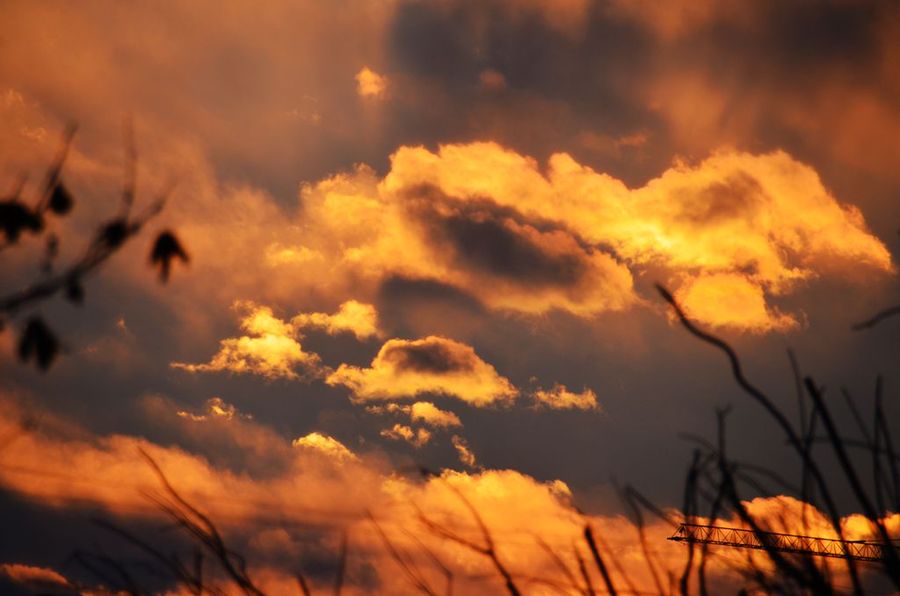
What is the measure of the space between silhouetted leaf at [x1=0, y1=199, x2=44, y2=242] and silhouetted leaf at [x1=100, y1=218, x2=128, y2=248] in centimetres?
53

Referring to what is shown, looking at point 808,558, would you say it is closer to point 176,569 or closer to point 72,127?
point 176,569

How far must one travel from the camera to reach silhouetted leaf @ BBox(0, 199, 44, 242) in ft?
18.1

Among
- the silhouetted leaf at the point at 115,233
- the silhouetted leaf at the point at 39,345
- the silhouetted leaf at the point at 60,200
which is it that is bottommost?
the silhouetted leaf at the point at 39,345

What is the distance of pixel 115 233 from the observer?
212 inches

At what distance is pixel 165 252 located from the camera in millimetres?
5684

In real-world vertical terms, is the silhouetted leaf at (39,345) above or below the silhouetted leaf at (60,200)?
below

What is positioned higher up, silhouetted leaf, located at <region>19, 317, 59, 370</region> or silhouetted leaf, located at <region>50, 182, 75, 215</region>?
silhouetted leaf, located at <region>50, 182, 75, 215</region>

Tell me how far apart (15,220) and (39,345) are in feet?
2.89

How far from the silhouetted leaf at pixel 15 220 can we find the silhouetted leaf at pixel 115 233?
0.53 meters

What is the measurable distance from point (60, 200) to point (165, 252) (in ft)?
3.12

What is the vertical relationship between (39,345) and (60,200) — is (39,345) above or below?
below

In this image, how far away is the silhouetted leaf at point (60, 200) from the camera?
5902mm

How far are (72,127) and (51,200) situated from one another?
0.94 m

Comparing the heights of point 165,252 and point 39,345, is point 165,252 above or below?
above
